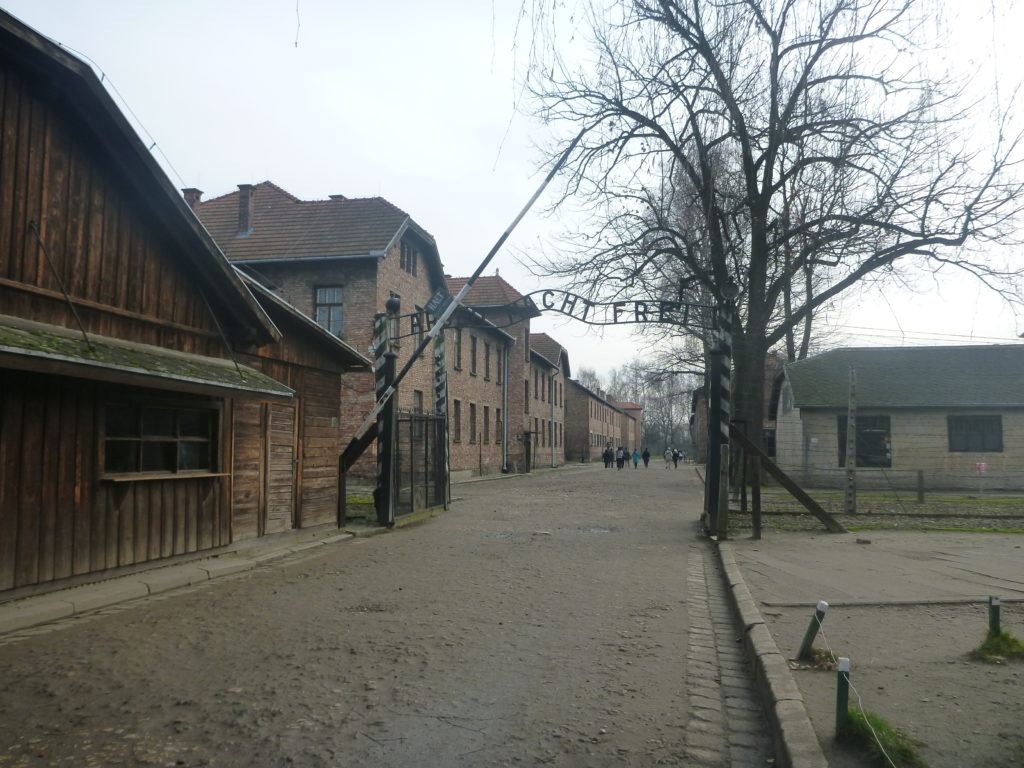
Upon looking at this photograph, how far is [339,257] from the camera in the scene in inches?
1034

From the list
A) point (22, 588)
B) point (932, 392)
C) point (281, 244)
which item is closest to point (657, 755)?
point (22, 588)

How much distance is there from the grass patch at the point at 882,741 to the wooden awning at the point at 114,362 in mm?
6314

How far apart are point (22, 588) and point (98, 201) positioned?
4055 mm

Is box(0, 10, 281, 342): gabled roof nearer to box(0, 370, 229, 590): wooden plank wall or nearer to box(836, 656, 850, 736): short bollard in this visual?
box(0, 370, 229, 590): wooden plank wall

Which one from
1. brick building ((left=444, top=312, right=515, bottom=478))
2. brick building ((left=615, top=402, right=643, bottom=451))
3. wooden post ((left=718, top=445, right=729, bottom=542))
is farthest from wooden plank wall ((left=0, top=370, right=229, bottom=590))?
brick building ((left=615, top=402, right=643, bottom=451))

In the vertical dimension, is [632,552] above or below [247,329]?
below

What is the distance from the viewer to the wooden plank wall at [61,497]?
7656 millimetres

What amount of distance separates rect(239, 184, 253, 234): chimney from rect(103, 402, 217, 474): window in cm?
1989

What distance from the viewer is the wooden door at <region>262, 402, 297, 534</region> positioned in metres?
12.5

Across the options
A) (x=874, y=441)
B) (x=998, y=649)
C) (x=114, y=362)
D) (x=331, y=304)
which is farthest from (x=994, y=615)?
(x=874, y=441)

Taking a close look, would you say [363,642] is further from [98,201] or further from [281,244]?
[281,244]

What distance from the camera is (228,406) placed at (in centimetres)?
1126

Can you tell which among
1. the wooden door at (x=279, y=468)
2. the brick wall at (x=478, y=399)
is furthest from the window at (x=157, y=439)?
the brick wall at (x=478, y=399)

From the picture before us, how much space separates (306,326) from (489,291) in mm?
34164
